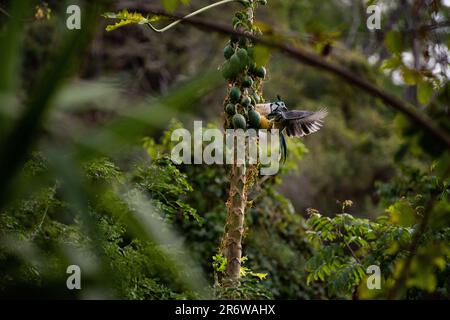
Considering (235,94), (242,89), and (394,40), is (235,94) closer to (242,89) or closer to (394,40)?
(242,89)

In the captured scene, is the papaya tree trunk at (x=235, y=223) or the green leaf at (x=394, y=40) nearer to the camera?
the green leaf at (x=394, y=40)

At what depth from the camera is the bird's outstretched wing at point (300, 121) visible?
2.41 m

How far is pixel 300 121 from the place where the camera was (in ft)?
8.00

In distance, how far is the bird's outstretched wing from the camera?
7.89 feet

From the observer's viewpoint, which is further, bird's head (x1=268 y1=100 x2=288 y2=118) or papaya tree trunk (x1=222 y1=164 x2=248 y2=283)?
bird's head (x1=268 y1=100 x2=288 y2=118)

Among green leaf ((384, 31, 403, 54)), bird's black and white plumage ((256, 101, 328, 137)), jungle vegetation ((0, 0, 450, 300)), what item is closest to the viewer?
jungle vegetation ((0, 0, 450, 300))

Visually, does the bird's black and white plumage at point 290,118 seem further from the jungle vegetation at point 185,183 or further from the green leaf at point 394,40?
the green leaf at point 394,40

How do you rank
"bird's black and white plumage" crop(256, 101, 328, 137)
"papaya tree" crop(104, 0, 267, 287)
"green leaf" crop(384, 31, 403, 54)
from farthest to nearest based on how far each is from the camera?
"bird's black and white plumage" crop(256, 101, 328, 137) < "papaya tree" crop(104, 0, 267, 287) < "green leaf" crop(384, 31, 403, 54)

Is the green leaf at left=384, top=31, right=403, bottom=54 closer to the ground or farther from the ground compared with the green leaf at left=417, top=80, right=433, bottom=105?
farther from the ground

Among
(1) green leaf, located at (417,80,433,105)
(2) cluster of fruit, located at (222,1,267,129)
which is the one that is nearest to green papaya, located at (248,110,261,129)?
(2) cluster of fruit, located at (222,1,267,129)

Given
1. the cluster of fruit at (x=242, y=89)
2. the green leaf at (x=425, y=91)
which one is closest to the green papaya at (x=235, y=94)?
the cluster of fruit at (x=242, y=89)

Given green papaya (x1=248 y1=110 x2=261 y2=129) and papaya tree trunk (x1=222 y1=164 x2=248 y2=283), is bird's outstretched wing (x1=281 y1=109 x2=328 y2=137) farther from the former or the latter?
papaya tree trunk (x1=222 y1=164 x2=248 y2=283)

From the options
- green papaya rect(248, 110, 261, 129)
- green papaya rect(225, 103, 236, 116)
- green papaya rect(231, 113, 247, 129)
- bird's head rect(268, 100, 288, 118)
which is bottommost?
green papaya rect(231, 113, 247, 129)
